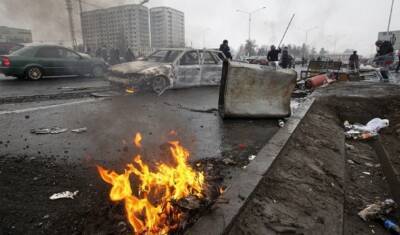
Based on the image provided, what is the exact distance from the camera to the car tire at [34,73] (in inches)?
423

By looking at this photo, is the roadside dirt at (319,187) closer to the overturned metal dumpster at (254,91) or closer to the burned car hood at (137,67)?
the overturned metal dumpster at (254,91)

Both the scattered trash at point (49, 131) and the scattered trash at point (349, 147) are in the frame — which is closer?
the scattered trash at point (49, 131)

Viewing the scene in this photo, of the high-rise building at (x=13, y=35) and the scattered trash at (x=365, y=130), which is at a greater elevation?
the high-rise building at (x=13, y=35)

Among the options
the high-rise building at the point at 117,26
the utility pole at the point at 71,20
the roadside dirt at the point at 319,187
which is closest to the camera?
the roadside dirt at the point at 319,187

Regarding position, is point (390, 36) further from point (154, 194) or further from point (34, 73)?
point (154, 194)

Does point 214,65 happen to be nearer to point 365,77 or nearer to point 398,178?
point 398,178

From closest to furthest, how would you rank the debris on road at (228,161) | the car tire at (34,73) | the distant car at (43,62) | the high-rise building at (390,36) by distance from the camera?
the debris on road at (228,161), the distant car at (43,62), the car tire at (34,73), the high-rise building at (390,36)

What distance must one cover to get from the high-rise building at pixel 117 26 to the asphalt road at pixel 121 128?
1061cm

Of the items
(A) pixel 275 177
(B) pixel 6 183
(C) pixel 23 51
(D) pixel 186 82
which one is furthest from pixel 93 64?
(A) pixel 275 177

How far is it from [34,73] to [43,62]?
600 mm

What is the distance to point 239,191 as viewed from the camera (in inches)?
108

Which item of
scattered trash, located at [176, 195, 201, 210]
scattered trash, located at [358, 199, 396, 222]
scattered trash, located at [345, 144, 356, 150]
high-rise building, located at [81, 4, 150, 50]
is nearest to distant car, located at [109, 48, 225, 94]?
scattered trash, located at [345, 144, 356, 150]

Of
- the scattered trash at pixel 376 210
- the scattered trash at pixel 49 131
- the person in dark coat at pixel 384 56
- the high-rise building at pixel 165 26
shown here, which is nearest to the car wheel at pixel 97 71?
the scattered trash at pixel 49 131

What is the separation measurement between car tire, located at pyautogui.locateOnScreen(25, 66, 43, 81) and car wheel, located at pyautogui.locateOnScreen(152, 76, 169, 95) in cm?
593
